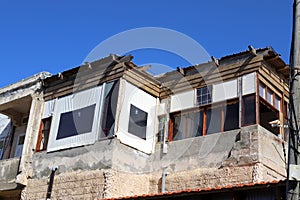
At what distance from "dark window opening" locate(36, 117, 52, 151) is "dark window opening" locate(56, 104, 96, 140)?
41.0 inches

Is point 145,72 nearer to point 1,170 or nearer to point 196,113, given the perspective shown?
point 196,113

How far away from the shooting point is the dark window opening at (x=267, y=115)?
17.2m

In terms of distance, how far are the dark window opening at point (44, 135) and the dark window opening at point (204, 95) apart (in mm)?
6688

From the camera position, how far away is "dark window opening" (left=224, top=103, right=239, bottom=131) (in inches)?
677

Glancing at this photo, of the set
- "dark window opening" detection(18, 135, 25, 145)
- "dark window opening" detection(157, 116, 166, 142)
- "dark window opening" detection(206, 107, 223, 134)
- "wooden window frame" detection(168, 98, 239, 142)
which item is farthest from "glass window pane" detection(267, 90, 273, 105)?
"dark window opening" detection(18, 135, 25, 145)

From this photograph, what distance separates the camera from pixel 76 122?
18984 mm

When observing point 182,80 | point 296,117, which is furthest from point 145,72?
point 296,117

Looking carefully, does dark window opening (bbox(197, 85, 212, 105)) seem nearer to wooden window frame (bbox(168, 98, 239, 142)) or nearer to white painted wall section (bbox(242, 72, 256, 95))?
wooden window frame (bbox(168, 98, 239, 142))

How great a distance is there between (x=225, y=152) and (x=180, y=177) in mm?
2062

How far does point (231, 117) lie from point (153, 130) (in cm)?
354

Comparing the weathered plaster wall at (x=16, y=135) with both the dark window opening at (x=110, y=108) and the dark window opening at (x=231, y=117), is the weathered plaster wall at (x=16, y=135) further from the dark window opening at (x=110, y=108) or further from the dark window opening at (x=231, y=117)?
the dark window opening at (x=231, y=117)

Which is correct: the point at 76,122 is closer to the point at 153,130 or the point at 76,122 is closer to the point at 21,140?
the point at 153,130

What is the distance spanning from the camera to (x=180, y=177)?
17547 mm

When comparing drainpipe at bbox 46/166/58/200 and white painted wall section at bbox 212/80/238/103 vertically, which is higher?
white painted wall section at bbox 212/80/238/103
